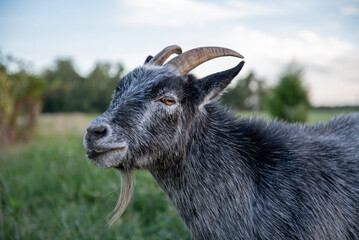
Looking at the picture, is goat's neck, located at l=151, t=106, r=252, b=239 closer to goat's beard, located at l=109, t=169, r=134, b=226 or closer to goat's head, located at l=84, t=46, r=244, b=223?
goat's head, located at l=84, t=46, r=244, b=223

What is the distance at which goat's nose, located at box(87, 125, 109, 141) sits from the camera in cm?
231

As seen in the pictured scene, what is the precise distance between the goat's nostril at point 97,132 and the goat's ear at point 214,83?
815 mm

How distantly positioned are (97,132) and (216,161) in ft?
3.31

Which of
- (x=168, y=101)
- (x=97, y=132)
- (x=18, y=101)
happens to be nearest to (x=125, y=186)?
(x=97, y=132)

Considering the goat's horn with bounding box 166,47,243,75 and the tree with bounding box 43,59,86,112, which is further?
the tree with bounding box 43,59,86,112

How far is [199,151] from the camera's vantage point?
2.69 metres

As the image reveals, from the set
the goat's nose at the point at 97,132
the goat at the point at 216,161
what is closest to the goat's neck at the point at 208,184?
the goat at the point at 216,161

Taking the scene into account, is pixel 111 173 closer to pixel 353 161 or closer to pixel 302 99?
pixel 353 161

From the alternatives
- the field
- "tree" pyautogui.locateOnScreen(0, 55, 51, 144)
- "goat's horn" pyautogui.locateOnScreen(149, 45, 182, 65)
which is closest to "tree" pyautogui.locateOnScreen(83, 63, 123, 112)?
"tree" pyautogui.locateOnScreen(0, 55, 51, 144)

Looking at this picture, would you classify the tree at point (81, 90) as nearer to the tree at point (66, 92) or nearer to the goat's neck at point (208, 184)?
the tree at point (66, 92)

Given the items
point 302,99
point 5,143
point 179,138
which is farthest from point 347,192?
point 302,99

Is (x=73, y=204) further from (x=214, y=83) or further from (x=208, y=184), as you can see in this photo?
(x=214, y=83)

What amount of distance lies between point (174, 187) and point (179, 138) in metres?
0.43

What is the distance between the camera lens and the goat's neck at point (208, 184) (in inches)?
102
